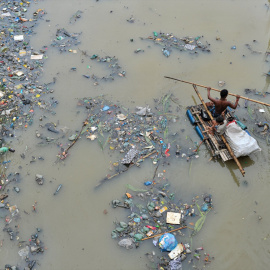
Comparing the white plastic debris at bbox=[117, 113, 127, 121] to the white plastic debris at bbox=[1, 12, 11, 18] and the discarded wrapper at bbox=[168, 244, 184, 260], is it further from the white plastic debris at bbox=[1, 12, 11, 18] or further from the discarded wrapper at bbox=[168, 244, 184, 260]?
the white plastic debris at bbox=[1, 12, 11, 18]

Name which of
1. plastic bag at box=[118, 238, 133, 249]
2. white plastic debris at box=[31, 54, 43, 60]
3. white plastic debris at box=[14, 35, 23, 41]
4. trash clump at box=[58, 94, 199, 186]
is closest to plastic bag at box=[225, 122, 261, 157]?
trash clump at box=[58, 94, 199, 186]

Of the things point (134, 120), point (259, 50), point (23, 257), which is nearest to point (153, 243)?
point (23, 257)

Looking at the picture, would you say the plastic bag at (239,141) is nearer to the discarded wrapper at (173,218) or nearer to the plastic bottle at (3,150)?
the discarded wrapper at (173,218)

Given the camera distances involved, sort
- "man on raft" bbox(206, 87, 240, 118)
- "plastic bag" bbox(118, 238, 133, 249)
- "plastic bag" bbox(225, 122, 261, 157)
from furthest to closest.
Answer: "man on raft" bbox(206, 87, 240, 118) → "plastic bag" bbox(225, 122, 261, 157) → "plastic bag" bbox(118, 238, 133, 249)

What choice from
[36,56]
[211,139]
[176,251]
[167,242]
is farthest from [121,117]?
[36,56]

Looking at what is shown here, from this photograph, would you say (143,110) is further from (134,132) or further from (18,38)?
(18,38)
